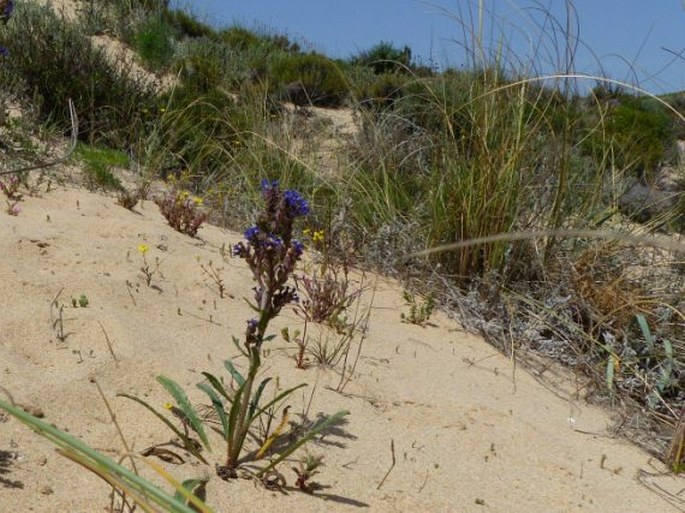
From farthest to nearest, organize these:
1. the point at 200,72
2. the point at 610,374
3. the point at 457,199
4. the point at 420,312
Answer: the point at 200,72 < the point at 457,199 < the point at 420,312 < the point at 610,374

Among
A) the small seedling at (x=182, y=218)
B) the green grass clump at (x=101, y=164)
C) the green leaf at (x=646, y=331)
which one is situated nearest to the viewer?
the green leaf at (x=646, y=331)

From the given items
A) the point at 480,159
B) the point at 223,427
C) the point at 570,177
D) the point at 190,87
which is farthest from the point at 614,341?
the point at 190,87

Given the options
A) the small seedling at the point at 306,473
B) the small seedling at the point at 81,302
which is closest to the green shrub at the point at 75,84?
the small seedling at the point at 81,302

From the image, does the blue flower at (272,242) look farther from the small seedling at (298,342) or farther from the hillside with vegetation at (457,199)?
the small seedling at (298,342)

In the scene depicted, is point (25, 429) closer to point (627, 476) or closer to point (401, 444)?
point (401, 444)

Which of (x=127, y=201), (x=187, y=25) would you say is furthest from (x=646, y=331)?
(x=187, y=25)

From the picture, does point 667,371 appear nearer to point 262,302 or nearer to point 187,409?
point 262,302

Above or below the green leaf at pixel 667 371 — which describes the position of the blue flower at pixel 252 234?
above

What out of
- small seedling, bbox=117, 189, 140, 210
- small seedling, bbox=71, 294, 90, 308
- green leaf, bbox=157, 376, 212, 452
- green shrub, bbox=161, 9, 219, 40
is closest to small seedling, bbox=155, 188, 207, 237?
small seedling, bbox=117, 189, 140, 210

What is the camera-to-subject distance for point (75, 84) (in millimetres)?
6430

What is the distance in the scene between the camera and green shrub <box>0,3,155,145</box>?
6289mm

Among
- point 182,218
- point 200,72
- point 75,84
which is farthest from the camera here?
point 200,72

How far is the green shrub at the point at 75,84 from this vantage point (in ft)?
20.6

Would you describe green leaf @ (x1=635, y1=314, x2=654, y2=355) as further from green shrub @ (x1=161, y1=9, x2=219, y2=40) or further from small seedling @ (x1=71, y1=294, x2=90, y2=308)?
green shrub @ (x1=161, y1=9, x2=219, y2=40)
